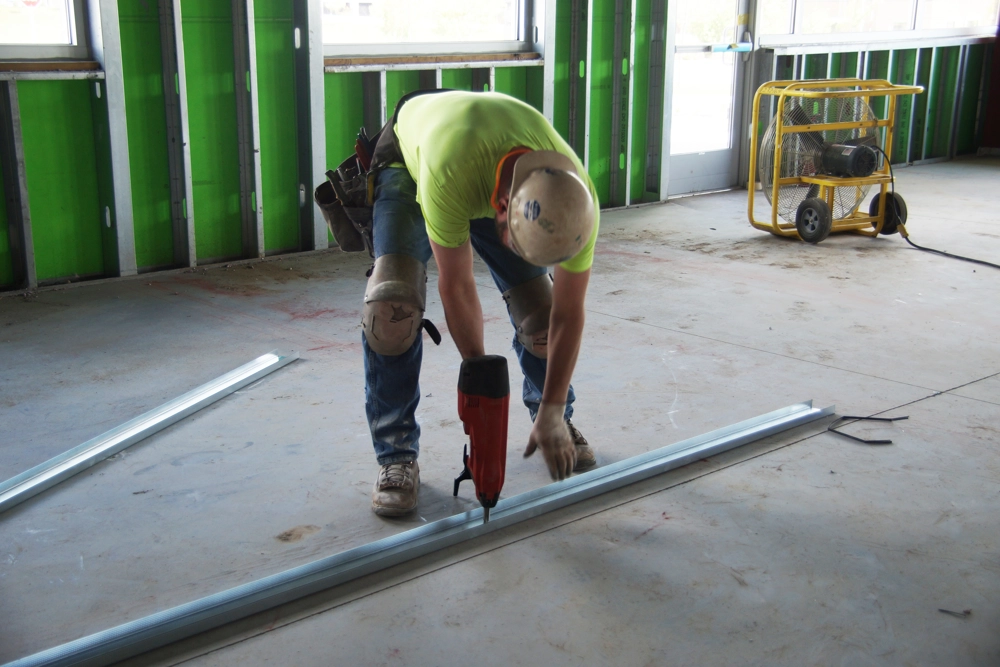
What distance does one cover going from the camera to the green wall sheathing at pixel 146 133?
484 cm

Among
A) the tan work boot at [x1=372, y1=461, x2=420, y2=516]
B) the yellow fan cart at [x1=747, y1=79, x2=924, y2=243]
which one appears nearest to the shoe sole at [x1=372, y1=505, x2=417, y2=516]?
the tan work boot at [x1=372, y1=461, x2=420, y2=516]

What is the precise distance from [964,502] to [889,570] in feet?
1.61

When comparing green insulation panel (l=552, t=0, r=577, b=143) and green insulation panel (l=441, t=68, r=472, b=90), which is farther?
green insulation panel (l=552, t=0, r=577, b=143)

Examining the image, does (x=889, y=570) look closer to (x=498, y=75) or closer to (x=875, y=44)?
(x=498, y=75)

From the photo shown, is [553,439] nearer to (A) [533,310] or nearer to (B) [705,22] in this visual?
(A) [533,310]

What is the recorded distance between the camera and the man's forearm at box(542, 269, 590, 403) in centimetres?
210

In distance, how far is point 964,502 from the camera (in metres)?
2.48

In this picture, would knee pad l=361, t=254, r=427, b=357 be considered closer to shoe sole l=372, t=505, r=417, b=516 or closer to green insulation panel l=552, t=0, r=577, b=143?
shoe sole l=372, t=505, r=417, b=516

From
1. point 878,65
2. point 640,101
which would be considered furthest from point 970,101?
point 640,101

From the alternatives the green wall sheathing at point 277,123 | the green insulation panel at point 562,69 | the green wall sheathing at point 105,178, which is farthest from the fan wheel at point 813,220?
the green wall sheathing at point 105,178

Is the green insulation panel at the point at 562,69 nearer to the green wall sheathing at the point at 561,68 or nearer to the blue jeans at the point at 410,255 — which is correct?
the green wall sheathing at the point at 561,68

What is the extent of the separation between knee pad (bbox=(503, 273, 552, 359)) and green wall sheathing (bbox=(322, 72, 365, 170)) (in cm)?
345

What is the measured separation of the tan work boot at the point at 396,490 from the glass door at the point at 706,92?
5644 mm

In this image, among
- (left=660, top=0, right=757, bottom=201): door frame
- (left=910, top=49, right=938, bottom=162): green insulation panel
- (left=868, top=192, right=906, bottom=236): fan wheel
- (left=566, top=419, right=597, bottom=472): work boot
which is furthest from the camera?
(left=910, top=49, right=938, bottom=162): green insulation panel
